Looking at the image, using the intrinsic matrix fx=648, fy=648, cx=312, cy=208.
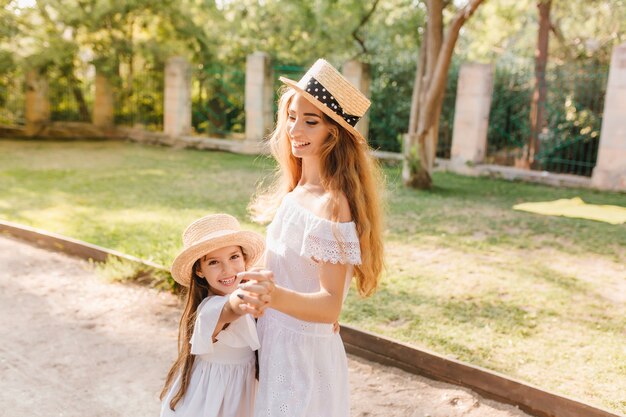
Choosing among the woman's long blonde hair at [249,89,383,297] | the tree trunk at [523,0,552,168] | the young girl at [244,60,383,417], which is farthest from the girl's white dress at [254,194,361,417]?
the tree trunk at [523,0,552,168]

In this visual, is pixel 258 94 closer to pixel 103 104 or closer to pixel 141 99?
pixel 141 99

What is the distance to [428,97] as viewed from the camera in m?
11.5

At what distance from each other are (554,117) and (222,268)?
45.0 feet

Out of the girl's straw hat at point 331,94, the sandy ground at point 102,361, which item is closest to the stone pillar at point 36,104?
the sandy ground at point 102,361

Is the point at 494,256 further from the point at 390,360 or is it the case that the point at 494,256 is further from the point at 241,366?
the point at 241,366

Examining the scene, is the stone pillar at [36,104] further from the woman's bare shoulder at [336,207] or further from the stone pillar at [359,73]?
the woman's bare shoulder at [336,207]

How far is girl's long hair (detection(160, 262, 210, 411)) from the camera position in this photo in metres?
2.65

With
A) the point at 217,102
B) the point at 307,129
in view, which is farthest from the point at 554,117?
the point at 307,129

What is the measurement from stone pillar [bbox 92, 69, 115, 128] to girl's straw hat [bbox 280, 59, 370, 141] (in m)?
18.8

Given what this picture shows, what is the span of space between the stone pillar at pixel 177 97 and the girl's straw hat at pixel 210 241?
16561mm

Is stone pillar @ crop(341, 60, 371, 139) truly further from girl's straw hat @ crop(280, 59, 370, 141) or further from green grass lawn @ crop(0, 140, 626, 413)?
girl's straw hat @ crop(280, 59, 370, 141)

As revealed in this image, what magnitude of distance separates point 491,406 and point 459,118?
36.8 ft

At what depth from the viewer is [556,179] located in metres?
13.4

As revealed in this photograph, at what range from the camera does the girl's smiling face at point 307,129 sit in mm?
2508
